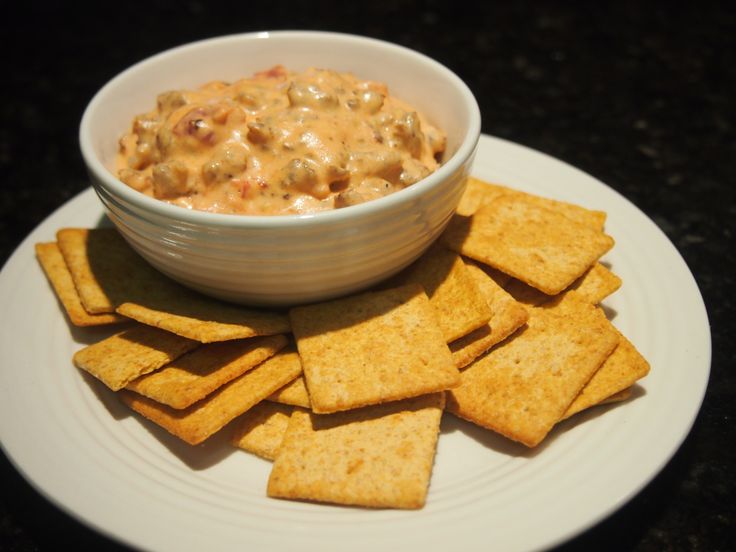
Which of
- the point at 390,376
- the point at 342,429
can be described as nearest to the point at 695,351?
the point at 390,376

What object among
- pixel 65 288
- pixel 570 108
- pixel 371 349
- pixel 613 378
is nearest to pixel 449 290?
pixel 371 349

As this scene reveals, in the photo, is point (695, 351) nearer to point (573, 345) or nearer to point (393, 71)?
point (573, 345)

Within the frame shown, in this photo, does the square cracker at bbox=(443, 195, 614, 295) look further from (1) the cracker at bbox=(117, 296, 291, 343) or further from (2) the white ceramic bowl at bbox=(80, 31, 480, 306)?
(1) the cracker at bbox=(117, 296, 291, 343)

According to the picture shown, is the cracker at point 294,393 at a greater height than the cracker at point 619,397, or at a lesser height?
greater

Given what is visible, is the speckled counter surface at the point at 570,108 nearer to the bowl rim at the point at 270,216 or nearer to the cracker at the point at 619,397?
the cracker at the point at 619,397

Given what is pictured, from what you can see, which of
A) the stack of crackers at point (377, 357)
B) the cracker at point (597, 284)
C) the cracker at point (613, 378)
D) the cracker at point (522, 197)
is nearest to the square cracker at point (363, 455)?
the stack of crackers at point (377, 357)

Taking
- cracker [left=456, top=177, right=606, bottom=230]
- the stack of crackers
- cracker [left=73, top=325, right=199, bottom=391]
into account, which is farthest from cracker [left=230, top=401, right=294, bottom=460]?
cracker [left=456, top=177, right=606, bottom=230]

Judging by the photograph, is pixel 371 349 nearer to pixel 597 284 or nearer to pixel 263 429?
pixel 263 429
